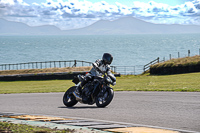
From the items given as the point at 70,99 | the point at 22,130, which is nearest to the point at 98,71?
the point at 70,99

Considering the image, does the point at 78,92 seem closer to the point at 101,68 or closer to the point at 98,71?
the point at 98,71

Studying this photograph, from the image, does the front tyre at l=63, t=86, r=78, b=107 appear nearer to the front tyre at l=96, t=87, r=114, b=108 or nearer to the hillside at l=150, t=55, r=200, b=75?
the front tyre at l=96, t=87, r=114, b=108

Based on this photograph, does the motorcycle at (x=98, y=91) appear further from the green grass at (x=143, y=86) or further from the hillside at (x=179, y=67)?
the hillside at (x=179, y=67)

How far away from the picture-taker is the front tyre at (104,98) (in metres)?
10.6

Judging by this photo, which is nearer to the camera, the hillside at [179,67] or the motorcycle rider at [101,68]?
the motorcycle rider at [101,68]

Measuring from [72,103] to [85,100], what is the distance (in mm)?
906

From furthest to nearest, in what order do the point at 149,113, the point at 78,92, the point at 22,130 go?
the point at 78,92
the point at 149,113
the point at 22,130

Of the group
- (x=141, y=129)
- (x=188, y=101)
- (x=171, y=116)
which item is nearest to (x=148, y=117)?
(x=171, y=116)

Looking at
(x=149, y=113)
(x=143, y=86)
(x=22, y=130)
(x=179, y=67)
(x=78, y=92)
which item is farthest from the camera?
(x=179, y=67)

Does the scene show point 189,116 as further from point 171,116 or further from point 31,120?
point 31,120

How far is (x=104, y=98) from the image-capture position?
35.8 ft

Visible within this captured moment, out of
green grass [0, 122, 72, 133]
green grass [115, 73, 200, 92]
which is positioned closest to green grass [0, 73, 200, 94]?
green grass [115, 73, 200, 92]

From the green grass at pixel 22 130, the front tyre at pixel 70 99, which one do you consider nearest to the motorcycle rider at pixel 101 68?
the front tyre at pixel 70 99

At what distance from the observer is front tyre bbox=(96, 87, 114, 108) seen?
10.6m
